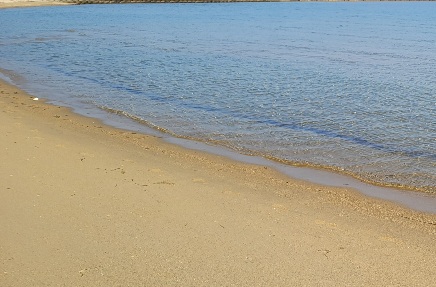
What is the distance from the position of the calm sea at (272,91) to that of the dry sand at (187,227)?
1.79 m

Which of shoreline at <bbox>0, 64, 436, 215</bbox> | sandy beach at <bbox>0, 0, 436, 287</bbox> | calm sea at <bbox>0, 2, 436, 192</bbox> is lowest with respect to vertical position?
calm sea at <bbox>0, 2, 436, 192</bbox>

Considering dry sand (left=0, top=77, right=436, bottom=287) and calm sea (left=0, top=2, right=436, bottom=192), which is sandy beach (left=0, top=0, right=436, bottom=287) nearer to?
dry sand (left=0, top=77, right=436, bottom=287)

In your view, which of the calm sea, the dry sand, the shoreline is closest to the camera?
the dry sand

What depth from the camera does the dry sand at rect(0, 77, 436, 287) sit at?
5395 mm

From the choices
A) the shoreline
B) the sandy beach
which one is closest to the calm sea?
the shoreline

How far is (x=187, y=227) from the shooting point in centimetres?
643

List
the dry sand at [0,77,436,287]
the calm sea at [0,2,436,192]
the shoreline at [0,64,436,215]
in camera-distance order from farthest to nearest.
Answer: the calm sea at [0,2,436,192], the shoreline at [0,64,436,215], the dry sand at [0,77,436,287]

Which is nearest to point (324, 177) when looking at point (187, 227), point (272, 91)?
point (187, 227)

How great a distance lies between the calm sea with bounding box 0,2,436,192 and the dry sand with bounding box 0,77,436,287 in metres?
1.79

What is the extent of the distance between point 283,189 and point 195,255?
2850 mm

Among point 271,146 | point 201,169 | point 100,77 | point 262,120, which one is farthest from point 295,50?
point 201,169

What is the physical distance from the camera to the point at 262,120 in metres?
12.9

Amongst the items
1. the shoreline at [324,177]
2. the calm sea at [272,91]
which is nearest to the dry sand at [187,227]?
the shoreline at [324,177]

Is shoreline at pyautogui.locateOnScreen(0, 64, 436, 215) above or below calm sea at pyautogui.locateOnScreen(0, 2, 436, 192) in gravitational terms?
above
